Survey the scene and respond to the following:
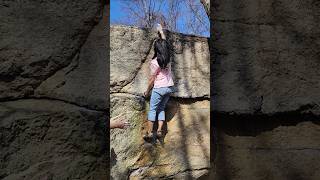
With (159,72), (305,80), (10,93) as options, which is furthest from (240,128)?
(159,72)

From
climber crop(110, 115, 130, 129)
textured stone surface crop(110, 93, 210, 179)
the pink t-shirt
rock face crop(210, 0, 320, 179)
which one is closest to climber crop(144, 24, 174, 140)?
the pink t-shirt

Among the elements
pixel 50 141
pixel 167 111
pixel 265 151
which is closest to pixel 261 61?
pixel 265 151

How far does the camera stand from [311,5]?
1659 millimetres

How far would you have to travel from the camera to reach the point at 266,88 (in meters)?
1.60

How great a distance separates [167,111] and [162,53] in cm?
73

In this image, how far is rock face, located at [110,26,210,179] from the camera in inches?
211

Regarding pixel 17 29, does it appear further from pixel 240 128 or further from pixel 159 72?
pixel 159 72

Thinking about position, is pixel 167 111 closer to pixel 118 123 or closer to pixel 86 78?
pixel 118 123

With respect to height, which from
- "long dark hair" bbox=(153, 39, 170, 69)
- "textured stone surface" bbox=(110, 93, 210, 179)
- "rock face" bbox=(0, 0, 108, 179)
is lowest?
"textured stone surface" bbox=(110, 93, 210, 179)

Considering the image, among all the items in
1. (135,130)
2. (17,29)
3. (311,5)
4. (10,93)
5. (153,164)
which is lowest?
(153,164)

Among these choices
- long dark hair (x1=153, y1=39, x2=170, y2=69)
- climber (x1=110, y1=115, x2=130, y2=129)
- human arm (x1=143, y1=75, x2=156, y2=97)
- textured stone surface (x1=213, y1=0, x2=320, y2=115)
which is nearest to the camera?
textured stone surface (x1=213, y1=0, x2=320, y2=115)

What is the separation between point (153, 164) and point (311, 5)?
401 centimetres

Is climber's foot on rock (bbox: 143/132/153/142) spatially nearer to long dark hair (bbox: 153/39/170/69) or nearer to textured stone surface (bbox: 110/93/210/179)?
textured stone surface (bbox: 110/93/210/179)

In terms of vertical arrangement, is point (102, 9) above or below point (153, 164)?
above
